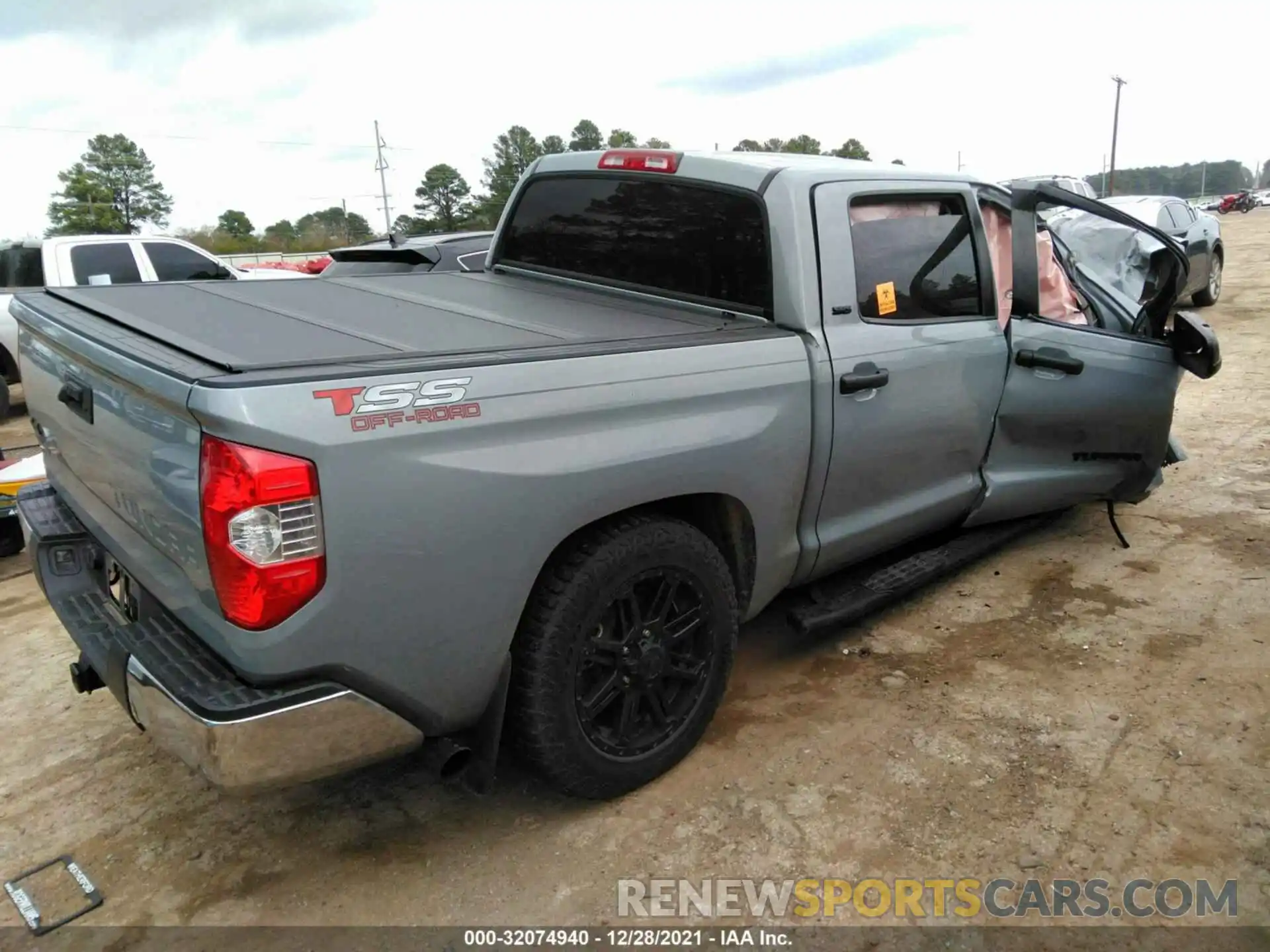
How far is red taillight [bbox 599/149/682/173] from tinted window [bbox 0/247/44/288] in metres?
7.85

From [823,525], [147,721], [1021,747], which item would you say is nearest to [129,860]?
[147,721]

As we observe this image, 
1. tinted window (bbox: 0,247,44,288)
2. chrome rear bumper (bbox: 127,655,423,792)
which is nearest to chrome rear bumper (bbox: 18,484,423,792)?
chrome rear bumper (bbox: 127,655,423,792)

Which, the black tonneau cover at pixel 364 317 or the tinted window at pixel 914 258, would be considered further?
the tinted window at pixel 914 258

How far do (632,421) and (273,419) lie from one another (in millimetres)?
963

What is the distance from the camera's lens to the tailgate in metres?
2.10

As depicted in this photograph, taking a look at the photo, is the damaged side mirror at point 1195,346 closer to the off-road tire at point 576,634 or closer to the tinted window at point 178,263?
the off-road tire at point 576,634

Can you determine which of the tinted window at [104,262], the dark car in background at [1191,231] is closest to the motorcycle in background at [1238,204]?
the dark car in background at [1191,231]

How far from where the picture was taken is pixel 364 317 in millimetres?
2979

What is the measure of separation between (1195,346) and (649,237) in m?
2.68

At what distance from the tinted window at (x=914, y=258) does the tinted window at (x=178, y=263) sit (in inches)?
327

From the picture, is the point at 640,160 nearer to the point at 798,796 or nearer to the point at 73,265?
the point at 798,796

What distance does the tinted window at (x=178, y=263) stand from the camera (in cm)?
980

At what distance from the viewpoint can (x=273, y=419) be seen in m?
1.96

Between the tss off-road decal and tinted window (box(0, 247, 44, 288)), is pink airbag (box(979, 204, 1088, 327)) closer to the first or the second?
the tss off-road decal
